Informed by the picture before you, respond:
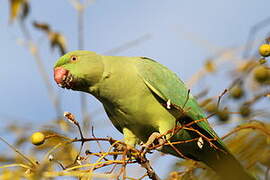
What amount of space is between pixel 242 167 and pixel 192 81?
167cm

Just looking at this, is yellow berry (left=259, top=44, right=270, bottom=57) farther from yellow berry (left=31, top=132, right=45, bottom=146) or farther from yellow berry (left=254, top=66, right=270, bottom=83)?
yellow berry (left=31, top=132, right=45, bottom=146)

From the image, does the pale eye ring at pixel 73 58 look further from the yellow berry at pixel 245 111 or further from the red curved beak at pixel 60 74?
the yellow berry at pixel 245 111

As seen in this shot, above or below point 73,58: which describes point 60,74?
below

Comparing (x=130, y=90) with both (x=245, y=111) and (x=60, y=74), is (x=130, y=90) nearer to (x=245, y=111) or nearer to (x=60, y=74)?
(x=60, y=74)

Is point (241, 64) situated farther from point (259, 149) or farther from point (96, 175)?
point (96, 175)

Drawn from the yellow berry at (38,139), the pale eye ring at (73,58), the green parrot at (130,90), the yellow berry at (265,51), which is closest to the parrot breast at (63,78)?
the green parrot at (130,90)

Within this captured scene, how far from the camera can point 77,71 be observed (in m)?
3.43

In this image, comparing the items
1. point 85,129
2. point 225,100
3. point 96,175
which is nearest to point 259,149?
point 225,100

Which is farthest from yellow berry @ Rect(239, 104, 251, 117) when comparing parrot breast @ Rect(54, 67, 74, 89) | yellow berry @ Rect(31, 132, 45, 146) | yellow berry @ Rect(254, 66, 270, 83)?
parrot breast @ Rect(54, 67, 74, 89)

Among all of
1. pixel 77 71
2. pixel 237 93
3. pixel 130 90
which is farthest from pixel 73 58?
pixel 237 93

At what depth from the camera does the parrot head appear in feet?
11.1

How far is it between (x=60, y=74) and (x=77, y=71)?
0.14 metres

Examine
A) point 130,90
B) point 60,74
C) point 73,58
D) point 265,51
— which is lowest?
point 130,90

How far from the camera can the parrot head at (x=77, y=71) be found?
3395 mm
